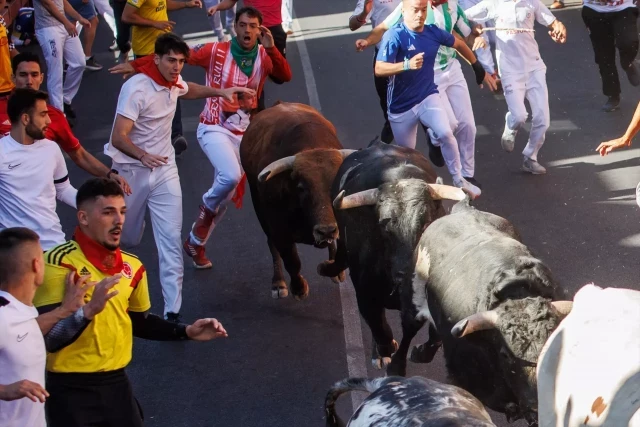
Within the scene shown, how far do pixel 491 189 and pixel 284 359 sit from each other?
4115mm

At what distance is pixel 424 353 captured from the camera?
23.7 ft

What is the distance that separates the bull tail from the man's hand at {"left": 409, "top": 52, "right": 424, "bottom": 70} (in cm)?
486

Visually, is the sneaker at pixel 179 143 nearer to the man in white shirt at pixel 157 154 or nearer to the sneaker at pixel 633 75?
the man in white shirt at pixel 157 154

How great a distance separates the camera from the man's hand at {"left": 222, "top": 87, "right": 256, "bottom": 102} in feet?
29.9

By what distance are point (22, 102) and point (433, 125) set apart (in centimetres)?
420

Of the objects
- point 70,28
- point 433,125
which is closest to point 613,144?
point 433,125

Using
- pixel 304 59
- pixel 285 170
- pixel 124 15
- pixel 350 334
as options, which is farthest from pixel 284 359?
pixel 304 59

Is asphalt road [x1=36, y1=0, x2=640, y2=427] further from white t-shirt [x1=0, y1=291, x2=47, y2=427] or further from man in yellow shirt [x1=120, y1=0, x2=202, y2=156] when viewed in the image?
white t-shirt [x1=0, y1=291, x2=47, y2=427]

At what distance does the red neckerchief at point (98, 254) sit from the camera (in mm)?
5527

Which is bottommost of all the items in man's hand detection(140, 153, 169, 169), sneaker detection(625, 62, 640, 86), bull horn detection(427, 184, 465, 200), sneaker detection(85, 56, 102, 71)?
sneaker detection(625, 62, 640, 86)

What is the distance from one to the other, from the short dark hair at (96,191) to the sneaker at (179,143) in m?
7.54

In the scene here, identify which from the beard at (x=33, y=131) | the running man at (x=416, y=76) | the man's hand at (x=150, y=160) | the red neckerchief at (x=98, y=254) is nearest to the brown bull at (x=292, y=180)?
the running man at (x=416, y=76)

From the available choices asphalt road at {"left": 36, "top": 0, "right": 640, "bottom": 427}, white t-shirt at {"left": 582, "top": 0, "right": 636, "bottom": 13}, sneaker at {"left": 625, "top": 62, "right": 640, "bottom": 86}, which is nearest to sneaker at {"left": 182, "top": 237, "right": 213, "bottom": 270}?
asphalt road at {"left": 36, "top": 0, "right": 640, "bottom": 427}

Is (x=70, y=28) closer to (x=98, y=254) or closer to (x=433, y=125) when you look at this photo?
(x=433, y=125)
